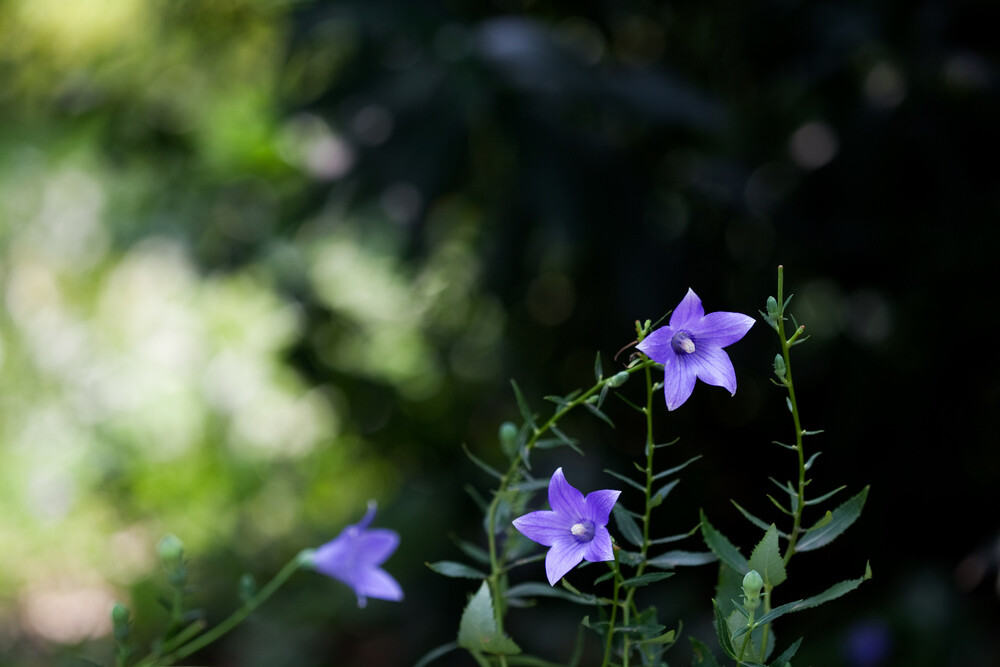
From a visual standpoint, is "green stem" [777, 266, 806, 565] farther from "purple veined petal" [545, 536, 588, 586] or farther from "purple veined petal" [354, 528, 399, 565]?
"purple veined petal" [354, 528, 399, 565]

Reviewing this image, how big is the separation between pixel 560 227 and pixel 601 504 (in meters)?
0.77

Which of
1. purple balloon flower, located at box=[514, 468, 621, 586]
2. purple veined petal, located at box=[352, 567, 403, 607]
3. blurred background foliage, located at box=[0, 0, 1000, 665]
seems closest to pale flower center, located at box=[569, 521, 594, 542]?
purple balloon flower, located at box=[514, 468, 621, 586]

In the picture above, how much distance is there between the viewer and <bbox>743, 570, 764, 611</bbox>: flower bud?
293mm

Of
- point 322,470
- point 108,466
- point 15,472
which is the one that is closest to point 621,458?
point 322,470

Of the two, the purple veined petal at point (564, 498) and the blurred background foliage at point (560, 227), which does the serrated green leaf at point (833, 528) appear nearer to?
the purple veined petal at point (564, 498)

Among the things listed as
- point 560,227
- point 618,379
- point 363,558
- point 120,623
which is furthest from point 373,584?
point 560,227

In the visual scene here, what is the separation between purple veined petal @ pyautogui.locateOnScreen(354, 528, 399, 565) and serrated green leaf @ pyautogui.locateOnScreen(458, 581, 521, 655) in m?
0.17

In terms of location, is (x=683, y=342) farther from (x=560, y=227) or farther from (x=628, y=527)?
(x=560, y=227)

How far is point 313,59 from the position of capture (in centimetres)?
143

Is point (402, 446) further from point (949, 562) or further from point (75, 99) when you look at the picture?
point (949, 562)

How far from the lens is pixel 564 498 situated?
0.33 meters

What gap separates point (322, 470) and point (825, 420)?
1.21m

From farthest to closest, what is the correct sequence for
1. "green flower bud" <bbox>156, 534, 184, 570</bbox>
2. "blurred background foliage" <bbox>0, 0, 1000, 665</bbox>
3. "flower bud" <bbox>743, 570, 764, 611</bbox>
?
"blurred background foliage" <bbox>0, 0, 1000, 665</bbox> < "green flower bud" <bbox>156, 534, 184, 570</bbox> < "flower bud" <bbox>743, 570, 764, 611</bbox>

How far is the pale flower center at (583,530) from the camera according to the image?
32cm
